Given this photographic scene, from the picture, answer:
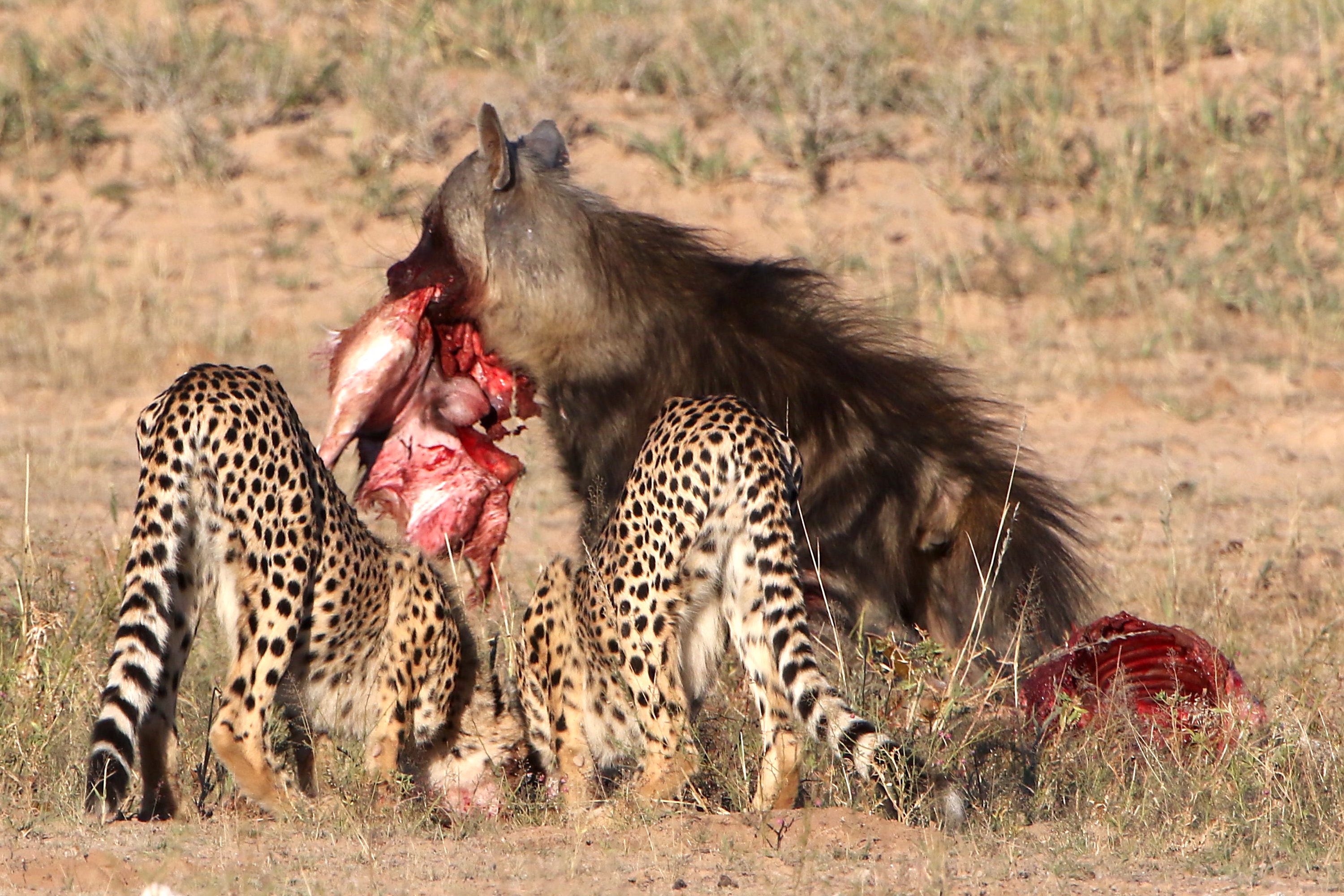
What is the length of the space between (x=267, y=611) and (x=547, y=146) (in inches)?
90.4

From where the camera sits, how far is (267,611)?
504 cm

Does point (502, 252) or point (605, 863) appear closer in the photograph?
point (605, 863)

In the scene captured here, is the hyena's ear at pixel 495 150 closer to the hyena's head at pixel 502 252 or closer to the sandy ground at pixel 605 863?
the hyena's head at pixel 502 252

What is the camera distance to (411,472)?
248 inches

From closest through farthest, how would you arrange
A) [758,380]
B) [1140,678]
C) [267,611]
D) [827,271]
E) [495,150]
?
[267,611]
[1140,678]
[758,380]
[495,150]
[827,271]

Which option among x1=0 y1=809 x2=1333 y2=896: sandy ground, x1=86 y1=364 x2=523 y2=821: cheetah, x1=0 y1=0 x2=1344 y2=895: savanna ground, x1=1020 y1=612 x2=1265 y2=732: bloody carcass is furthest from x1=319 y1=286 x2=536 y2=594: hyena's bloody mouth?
x1=1020 y1=612 x2=1265 y2=732: bloody carcass

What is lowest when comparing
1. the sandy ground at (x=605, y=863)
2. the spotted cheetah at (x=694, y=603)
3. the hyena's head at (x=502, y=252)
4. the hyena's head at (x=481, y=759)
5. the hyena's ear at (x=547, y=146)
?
the hyena's head at (x=481, y=759)

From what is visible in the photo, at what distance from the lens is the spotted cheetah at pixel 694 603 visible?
4984mm

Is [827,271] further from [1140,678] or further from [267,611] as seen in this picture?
[267,611]

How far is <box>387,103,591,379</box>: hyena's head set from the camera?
6.23m

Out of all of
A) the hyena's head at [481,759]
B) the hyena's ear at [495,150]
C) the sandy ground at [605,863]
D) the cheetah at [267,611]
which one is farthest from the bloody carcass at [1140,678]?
the hyena's ear at [495,150]

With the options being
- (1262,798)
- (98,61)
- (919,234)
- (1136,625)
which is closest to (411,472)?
(1136,625)

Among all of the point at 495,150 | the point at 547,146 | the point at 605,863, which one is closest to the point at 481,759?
the point at 605,863

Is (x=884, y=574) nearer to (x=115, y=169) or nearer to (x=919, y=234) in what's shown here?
(x=919, y=234)
